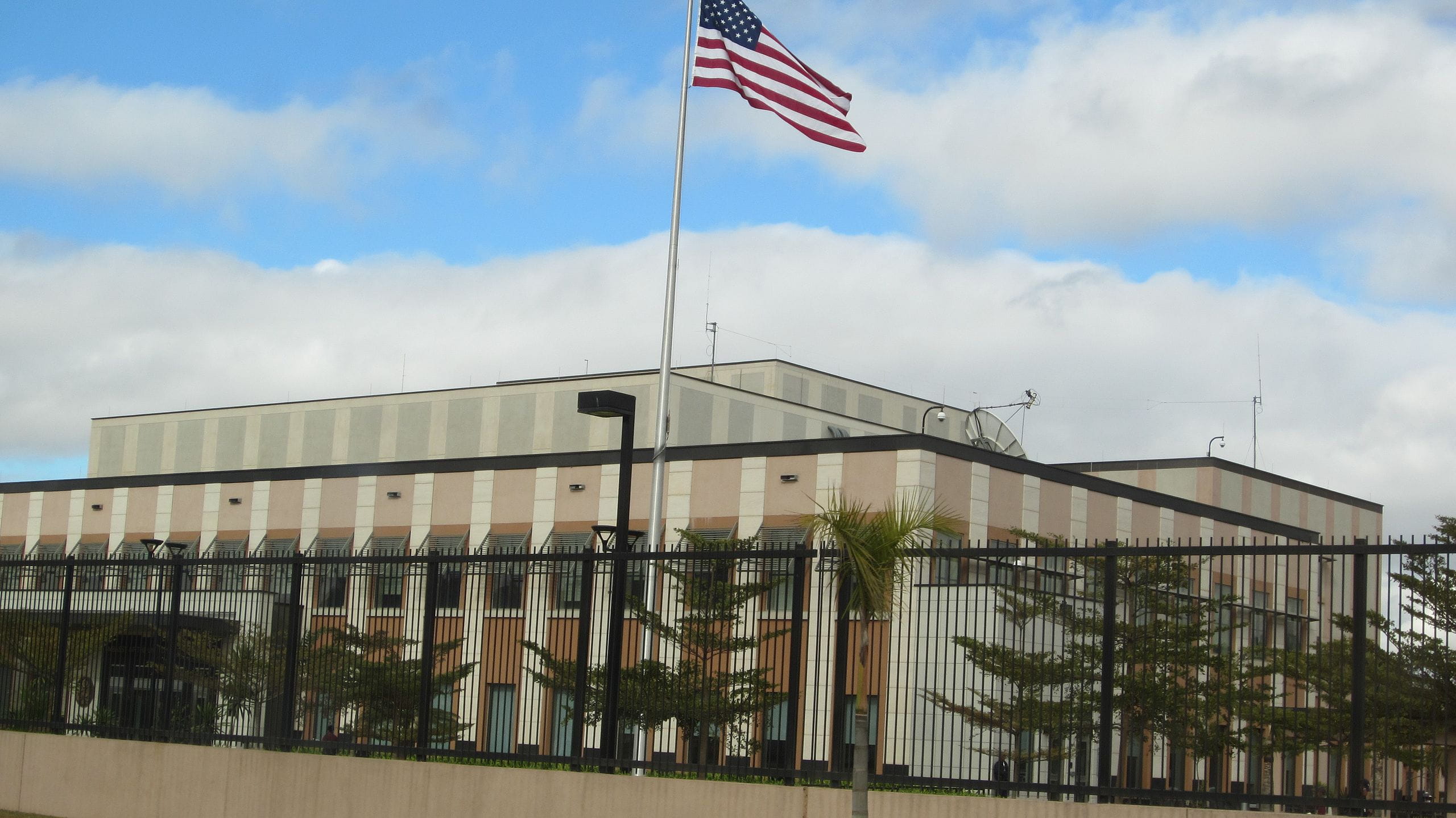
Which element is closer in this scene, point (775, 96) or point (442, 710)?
point (442, 710)

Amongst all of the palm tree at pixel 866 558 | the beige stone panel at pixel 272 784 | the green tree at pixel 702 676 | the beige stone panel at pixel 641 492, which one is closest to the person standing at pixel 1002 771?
the palm tree at pixel 866 558

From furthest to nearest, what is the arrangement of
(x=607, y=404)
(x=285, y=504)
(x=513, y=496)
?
1. (x=285, y=504)
2. (x=513, y=496)
3. (x=607, y=404)

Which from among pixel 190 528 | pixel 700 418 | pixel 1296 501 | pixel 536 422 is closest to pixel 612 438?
pixel 700 418

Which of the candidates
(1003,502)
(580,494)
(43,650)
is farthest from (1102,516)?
(43,650)

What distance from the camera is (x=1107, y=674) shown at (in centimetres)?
1259

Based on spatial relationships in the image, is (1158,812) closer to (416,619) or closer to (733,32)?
(416,619)

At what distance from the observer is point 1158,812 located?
480 inches

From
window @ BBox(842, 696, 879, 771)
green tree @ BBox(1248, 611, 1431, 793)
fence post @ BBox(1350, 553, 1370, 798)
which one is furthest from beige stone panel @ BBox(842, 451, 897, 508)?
fence post @ BBox(1350, 553, 1370, 798)

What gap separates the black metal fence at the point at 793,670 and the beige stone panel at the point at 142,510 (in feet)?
100

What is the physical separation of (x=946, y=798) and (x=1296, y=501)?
203 feet

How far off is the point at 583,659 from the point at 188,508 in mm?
38046

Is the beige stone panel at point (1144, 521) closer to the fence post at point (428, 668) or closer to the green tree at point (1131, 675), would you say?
the fence post at point (428, 668)

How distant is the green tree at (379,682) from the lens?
54.0ft

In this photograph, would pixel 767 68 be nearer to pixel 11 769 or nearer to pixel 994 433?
pixel 11 769
